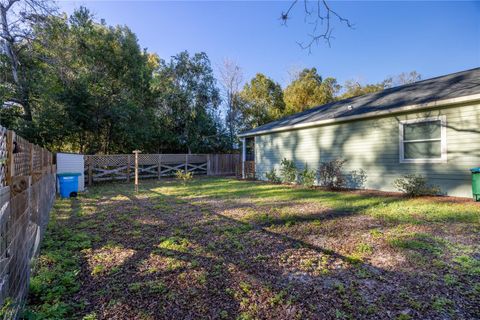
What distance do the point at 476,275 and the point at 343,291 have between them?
4.91 feet

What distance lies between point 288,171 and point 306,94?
15184mm

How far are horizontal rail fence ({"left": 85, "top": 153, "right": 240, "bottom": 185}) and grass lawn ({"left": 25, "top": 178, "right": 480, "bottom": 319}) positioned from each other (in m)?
6.90

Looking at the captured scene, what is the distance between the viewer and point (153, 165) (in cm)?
1380

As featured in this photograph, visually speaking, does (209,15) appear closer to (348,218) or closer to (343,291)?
(348,218)

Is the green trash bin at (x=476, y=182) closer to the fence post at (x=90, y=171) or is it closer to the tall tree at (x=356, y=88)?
the fence post at (x=90, y=171)

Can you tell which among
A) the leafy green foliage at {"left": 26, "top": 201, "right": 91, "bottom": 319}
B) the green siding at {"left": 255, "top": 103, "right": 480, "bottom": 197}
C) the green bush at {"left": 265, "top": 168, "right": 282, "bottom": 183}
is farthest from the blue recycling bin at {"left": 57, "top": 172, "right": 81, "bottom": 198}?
the green siding at {"left": 255, "top": 103, "right": 480, "bottom": 197}

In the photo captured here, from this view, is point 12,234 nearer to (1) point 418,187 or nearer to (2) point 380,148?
(1) point 418,187

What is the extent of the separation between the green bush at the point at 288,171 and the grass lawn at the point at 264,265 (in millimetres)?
4581

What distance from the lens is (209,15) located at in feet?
28.1

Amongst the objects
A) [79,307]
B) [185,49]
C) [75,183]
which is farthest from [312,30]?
[185,49]

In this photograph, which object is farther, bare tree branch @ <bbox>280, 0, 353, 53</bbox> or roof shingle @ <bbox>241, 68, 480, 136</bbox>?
roof shingle @ <bbox>241, 68, 480, 136</bbox>

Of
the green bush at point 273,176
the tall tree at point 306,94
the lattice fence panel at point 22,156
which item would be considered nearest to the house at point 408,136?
the green bush at point 273,176

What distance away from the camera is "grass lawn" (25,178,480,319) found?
6.78 ft

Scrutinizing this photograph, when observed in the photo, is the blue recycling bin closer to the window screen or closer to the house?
the house
